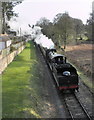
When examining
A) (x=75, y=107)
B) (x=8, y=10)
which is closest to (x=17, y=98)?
(x=75, y=107)

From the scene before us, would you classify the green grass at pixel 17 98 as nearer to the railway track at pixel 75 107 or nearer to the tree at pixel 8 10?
the railway track at pixel 75 107

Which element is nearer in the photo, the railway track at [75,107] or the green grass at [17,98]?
the green grass at [17,98]

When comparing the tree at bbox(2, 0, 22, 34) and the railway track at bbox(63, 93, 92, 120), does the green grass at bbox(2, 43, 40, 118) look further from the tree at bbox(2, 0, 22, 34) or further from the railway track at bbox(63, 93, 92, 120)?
the tree at bbox(2, 0, 22, 34)

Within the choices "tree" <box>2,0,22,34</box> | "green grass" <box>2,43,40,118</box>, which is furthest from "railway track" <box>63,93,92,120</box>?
"tree" <box>2,0,22,34</box>

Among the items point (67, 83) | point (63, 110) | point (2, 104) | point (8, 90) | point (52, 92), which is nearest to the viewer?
point (2, 104)

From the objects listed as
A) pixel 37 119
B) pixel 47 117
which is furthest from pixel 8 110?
pixel 47 117

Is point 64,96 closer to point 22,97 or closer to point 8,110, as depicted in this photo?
point 22,97

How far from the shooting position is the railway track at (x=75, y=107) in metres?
15.9

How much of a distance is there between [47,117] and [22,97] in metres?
2.79

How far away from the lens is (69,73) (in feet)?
69.4

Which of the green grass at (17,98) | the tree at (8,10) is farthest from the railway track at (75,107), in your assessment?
the tree at (8,10)

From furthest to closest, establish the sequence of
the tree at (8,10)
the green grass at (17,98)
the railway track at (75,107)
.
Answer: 1. the tree at (8,10)
2. the railway track at (75,107)
3. the green grass at (17,98)

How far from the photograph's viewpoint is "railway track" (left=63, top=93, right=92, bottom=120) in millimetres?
15898

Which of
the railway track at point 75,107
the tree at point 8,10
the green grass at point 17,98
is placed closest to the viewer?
the green grass at point 17,98
